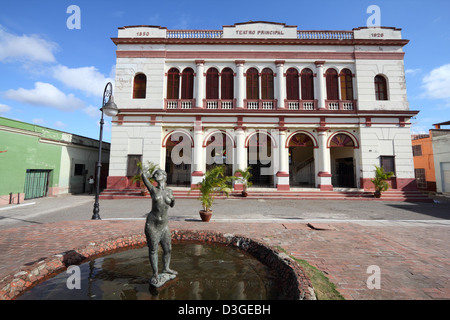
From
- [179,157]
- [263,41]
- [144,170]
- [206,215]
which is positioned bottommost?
[206,215]

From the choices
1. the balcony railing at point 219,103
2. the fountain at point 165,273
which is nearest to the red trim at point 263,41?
the balcony railing at point 219,103

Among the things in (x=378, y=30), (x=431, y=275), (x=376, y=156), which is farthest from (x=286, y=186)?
(x=378, y=30)

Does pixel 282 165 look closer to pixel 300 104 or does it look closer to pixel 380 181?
pixel 300 104

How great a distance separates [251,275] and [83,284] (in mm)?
2737

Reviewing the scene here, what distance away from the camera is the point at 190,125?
14.4 metres

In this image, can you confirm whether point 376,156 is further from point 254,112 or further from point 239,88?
point 239,88

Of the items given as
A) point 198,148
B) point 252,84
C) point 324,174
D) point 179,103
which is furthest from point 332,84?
point 179,103

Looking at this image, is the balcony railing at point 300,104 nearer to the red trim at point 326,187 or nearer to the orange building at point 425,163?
the red trim at point 326,187

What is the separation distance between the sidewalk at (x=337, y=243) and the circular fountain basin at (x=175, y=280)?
0.82 m

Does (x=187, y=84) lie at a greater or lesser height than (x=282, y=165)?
greater

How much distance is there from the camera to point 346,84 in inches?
584

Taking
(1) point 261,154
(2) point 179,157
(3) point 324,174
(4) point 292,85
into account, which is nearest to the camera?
(3) point 324,174

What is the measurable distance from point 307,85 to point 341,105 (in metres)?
2.91

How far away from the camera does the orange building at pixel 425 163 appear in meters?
17.0
